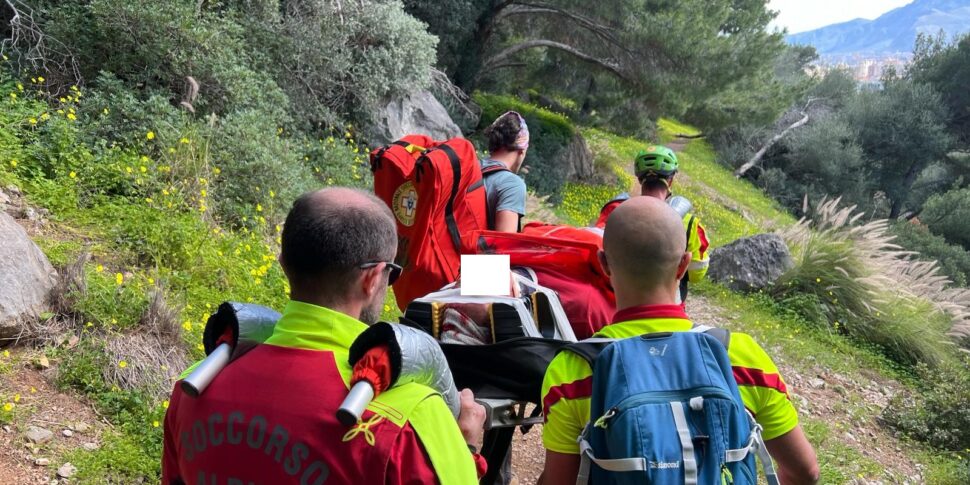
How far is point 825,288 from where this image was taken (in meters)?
9.54

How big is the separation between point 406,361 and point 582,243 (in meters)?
1.34

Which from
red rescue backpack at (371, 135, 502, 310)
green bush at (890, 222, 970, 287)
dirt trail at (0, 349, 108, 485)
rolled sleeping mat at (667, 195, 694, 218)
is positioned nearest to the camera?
red rescue backpack at (371, 135, 502, 310)

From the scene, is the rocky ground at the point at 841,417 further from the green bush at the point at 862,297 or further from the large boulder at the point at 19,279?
the large boulder at the point at 19,279

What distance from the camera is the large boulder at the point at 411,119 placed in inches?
376

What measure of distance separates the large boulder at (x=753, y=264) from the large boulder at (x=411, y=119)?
4457 mm

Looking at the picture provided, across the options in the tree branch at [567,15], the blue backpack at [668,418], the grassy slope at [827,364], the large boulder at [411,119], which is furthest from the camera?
the tree branch at [567,15]

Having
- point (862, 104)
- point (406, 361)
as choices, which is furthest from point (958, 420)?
point (862, 104)

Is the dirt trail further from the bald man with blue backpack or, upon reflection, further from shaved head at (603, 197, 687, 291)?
shaved head at (603, 197, 687, 291)

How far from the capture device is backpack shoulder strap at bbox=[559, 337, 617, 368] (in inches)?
76.0

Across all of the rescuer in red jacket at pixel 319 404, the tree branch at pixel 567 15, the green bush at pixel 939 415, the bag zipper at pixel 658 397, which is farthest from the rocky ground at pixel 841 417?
the tree branch at pixel 567 15

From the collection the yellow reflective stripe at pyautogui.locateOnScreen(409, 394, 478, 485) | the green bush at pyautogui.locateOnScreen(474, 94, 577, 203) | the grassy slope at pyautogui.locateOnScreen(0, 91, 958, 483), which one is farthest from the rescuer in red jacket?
the green bush at pyautogui.locateOnScreen(474, 94, 577, 203)

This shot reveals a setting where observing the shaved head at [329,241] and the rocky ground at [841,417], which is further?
the rocky ground at [841,417]

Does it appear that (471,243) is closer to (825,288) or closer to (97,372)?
(97,372)

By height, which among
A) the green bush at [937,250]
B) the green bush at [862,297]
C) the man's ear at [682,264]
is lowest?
the green bush at [937,250]
